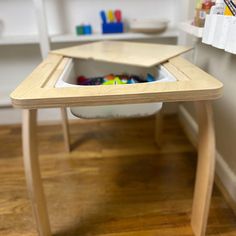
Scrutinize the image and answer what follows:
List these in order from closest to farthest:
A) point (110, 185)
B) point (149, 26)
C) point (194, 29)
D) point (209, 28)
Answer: point (209, 28)
point (194, 29)
point (110, 185)
point (149, 26)

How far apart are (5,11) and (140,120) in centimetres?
99

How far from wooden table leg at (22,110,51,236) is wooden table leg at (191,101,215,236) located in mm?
458

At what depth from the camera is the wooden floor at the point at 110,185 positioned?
85 cm

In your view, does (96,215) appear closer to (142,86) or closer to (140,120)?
(142,86)

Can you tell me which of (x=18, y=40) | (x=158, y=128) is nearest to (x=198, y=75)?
(x=158, y=128)

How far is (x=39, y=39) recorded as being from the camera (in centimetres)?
128

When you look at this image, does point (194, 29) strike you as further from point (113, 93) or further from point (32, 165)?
point (32, 165)

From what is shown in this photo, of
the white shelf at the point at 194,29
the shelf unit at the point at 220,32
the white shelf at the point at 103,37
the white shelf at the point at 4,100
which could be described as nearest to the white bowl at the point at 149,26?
the white shelf at the point at 103,37

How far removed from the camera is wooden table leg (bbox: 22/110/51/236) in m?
0.65

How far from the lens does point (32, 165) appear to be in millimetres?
673

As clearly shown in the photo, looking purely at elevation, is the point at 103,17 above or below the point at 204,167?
above

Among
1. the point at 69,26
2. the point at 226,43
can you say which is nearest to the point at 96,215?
the point at 226,43

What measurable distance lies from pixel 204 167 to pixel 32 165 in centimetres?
49

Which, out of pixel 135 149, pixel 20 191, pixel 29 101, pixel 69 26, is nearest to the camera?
pixel 29 101
